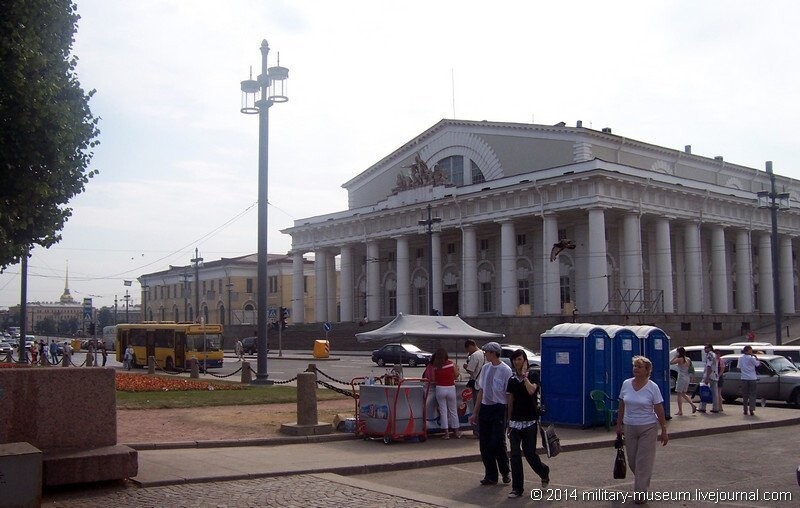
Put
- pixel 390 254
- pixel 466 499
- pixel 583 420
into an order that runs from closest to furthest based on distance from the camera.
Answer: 1. pixel 466 499
2. pixel 583 420
3. pixel 390 254

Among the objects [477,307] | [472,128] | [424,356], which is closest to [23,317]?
[424,356]

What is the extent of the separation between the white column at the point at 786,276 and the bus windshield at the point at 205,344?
44.7m

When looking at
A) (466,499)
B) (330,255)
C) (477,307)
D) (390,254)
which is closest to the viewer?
(466,499)

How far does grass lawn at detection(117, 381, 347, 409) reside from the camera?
21547 millimetres

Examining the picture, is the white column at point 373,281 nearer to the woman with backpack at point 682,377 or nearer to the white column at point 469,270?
the white column at point 469,270

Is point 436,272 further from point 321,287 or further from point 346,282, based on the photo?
point 321,287

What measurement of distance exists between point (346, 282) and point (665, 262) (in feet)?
92.1

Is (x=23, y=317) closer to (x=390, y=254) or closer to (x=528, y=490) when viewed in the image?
(x=390, y=254)

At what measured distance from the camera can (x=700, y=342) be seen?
177 feet

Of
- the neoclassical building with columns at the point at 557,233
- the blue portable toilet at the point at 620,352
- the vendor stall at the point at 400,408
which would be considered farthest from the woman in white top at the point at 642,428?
the neoclassical building with columns at the point at 557,233

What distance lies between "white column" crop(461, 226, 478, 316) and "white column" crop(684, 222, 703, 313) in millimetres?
14988

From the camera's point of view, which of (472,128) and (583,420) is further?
(472,128)

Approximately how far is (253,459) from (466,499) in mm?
3980

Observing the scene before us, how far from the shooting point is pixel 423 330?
1886 cm
